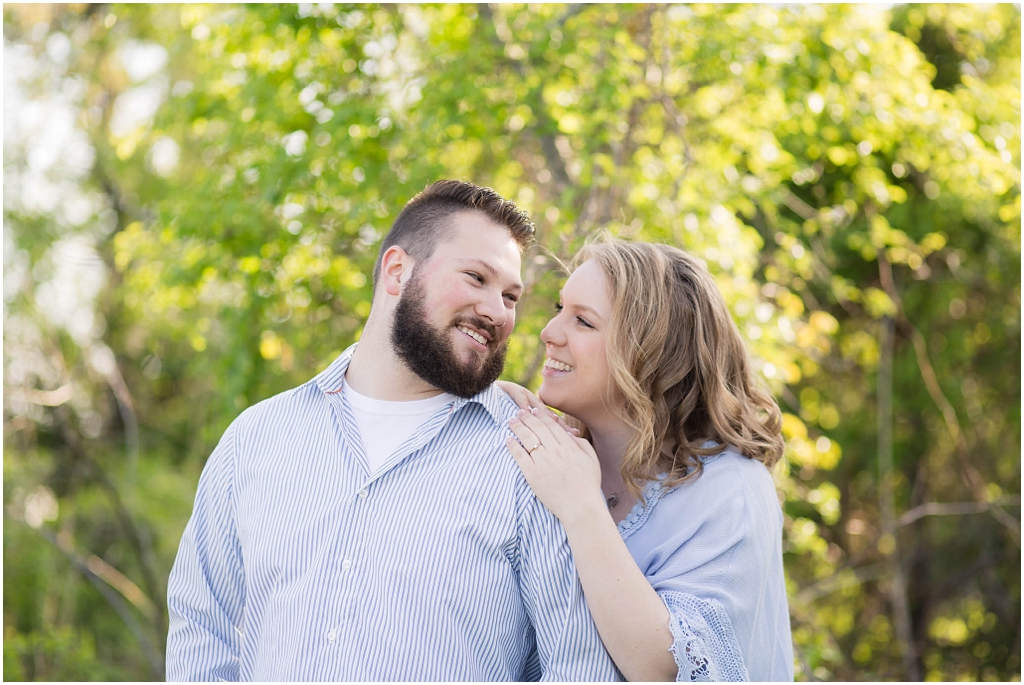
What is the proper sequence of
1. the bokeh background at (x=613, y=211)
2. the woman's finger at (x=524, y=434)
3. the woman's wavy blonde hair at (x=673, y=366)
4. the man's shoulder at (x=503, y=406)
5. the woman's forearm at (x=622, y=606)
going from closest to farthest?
the woman's forearm at (x=622, y=606), the woman's finger at (x=524, y=434), the man's shoulder at (x=503, y=406), the woman's wavy blonde hair at (x=673, y=366), the bokeh background at (x=613, y=211)

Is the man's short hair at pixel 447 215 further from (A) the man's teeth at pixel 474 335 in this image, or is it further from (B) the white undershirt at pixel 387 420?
(B) the white undershirt at pixel 387 420

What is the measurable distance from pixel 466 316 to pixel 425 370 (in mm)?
162

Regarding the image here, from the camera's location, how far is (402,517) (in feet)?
6.57

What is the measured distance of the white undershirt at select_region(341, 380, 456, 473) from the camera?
6.99 feet

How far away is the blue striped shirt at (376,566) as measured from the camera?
1.92 meters

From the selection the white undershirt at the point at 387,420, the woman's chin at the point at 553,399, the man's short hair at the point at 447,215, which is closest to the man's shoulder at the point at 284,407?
the white undershirt at the point at 387,420

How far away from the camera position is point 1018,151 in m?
4.24

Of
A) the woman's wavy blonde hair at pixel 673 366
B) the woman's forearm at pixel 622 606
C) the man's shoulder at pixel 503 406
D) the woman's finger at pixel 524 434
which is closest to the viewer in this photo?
the woman's forearm at pixel 622 606

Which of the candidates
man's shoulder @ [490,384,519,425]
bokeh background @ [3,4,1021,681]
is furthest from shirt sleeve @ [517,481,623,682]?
bokeh background @ [3,4,1021,681]

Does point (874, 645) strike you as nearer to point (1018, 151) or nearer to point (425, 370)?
point (1018, 151)

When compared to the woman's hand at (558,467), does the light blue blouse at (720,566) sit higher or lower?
lower

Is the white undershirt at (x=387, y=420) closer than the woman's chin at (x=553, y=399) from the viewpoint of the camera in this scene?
Yes

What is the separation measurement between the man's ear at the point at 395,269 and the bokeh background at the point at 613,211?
3.62 ft

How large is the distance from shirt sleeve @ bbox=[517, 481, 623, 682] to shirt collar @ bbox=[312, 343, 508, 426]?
0.76 ft
